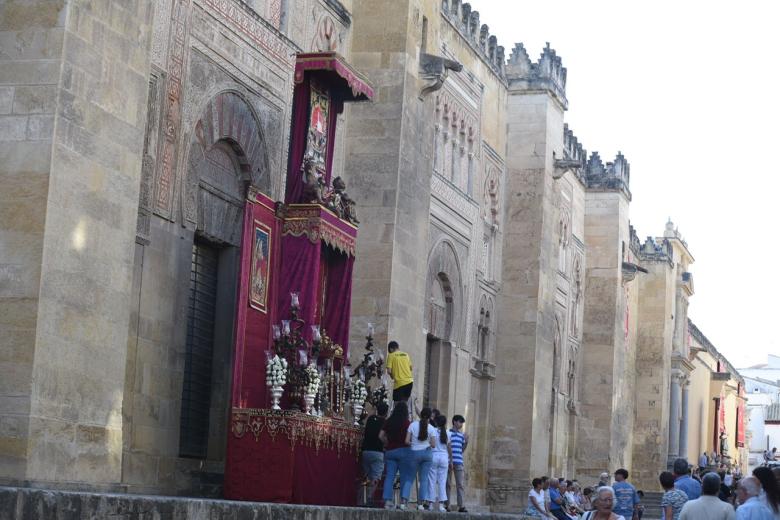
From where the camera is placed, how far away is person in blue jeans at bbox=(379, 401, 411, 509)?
52.3 feet

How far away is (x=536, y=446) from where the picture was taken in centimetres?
2786

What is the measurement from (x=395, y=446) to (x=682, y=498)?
3690mm

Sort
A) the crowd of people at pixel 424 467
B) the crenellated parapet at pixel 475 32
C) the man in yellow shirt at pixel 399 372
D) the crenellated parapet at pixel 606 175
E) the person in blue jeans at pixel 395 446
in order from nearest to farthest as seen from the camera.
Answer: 1. the crowd of people at pixel 424 467
2. the person in blue jeans at pixel 395 446
3. the man in yellow shirt at pixel 399 372
4. the crenellated parapet at pixel 475 32
5. the crenellated parapet at pixel 606 175

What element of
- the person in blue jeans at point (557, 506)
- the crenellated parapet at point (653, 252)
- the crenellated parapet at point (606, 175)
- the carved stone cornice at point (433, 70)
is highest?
the crenellated parapet at point (606, 175)

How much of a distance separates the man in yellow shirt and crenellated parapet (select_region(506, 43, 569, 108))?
1259 centimetres

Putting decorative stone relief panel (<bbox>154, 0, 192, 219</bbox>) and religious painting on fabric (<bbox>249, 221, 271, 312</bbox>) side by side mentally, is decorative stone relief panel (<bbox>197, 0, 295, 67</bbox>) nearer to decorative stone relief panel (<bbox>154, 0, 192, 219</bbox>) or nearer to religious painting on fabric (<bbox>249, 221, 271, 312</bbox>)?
decorative stone relief panel (<bbox>154, 0, 192, 219</bbox>)

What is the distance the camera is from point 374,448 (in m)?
16.6

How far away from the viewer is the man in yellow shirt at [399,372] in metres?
17.5

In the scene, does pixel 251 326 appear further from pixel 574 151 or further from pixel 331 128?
pixel 574 151

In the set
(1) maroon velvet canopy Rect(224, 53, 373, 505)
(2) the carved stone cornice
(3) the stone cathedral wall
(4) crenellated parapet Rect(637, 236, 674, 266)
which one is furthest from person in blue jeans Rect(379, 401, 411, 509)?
(4) crenellated parapet Rect(637, 236, 674, 266)

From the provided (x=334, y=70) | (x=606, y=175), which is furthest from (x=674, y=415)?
(x=334, y=70)

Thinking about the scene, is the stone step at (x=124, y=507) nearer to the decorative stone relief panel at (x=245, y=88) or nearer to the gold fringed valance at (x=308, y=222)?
the gold fringed valance at (x=308, y=222)

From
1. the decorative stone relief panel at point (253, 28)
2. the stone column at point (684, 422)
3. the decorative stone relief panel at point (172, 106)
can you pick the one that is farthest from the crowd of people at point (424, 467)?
the stone column at point (684, 422)

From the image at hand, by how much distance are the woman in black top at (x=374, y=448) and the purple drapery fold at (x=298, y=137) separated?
2649 mm
